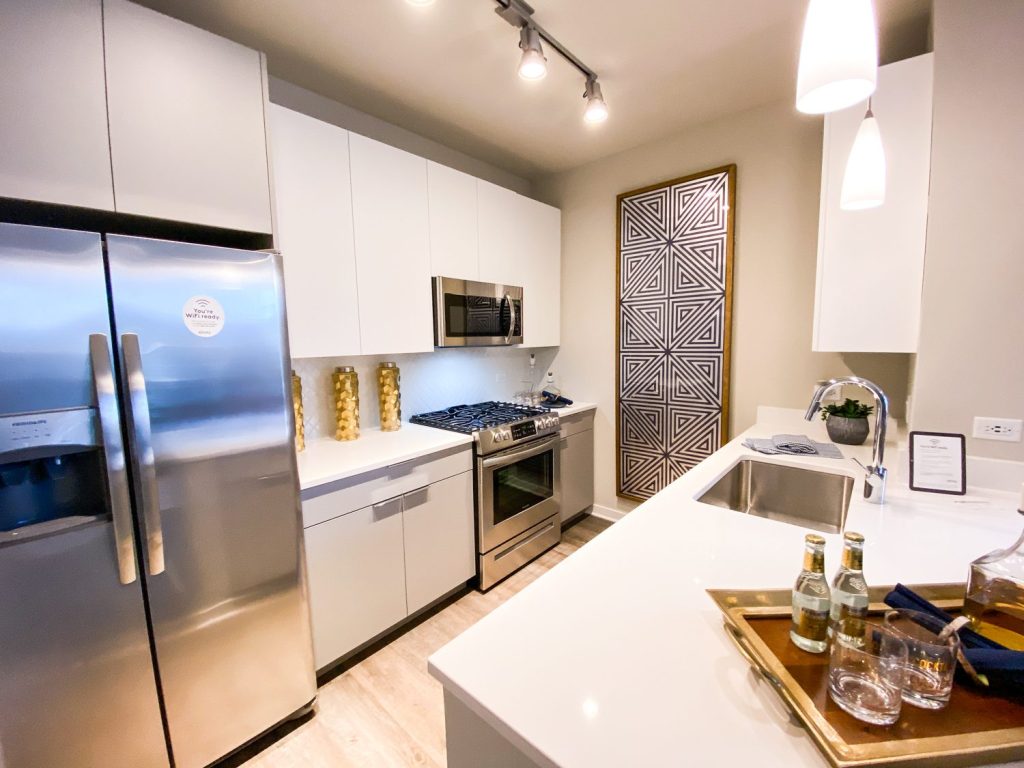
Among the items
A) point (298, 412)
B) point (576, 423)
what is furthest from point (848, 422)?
point (298, 412)

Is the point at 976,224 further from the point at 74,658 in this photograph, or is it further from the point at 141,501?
the point at 74,658

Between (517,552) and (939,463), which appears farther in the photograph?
(517,552)

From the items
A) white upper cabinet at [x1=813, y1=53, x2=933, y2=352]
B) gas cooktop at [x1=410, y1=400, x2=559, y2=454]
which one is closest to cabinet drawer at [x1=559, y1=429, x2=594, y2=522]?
gas cooktop at [x1=410, y1=400, x2=559, y2=454]

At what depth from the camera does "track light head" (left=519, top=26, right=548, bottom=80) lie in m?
1.52

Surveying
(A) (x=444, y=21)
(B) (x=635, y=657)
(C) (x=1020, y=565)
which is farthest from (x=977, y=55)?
(B) (x=635, y=657)

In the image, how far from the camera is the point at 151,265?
120 cm

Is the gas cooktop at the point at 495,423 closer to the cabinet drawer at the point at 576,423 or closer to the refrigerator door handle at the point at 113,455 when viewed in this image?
the cabinet drawer at the point at 576,423

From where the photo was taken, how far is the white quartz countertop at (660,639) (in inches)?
22.2

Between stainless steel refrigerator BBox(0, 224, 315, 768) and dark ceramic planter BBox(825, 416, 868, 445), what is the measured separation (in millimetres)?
2360

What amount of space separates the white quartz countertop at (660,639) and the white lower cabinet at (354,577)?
1116 mm

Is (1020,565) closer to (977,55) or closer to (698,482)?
(698,482)

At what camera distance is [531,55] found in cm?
152

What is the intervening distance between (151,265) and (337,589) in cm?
134

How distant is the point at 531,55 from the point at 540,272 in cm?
159
